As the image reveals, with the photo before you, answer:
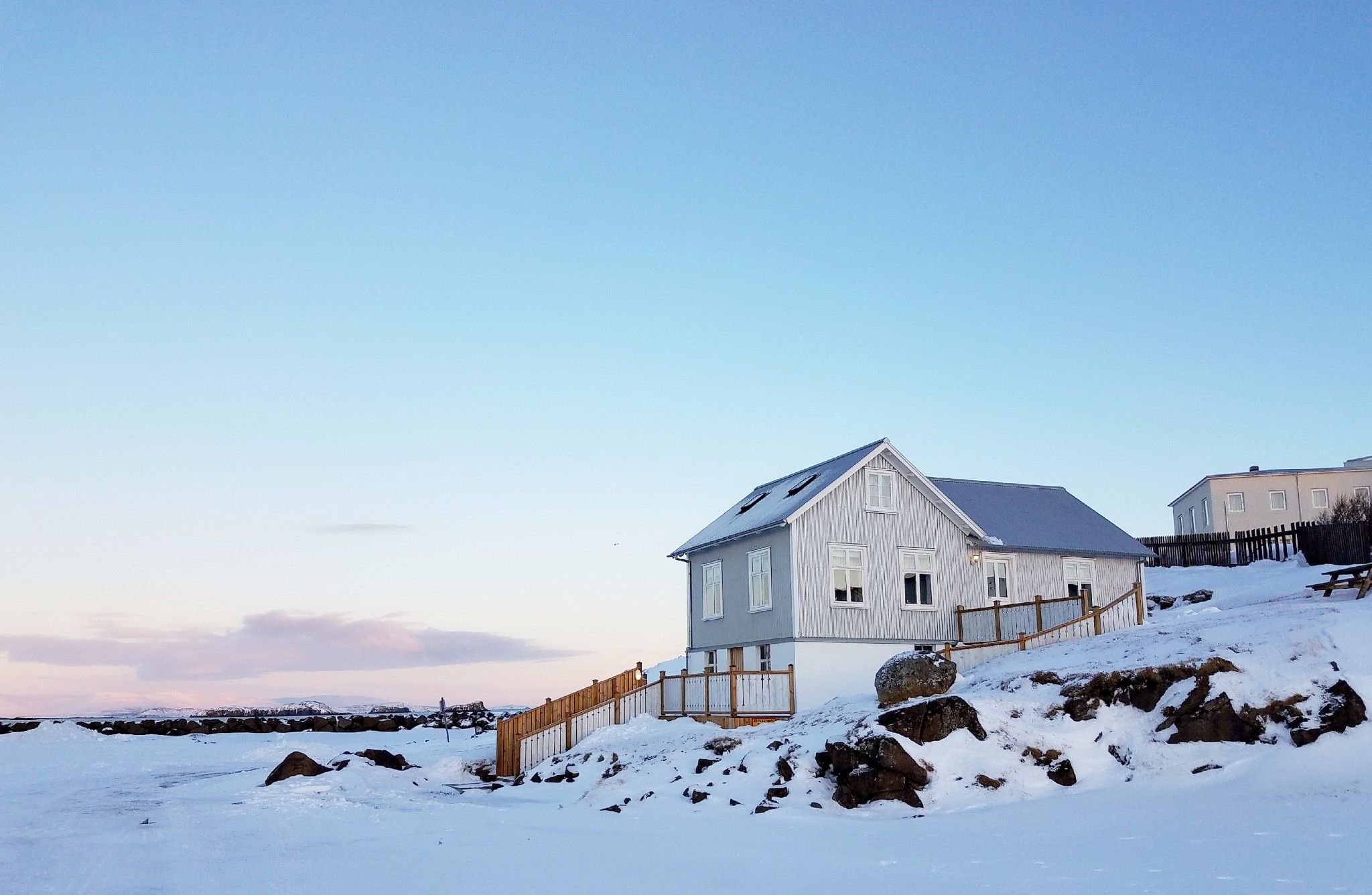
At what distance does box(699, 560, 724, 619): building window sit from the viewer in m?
35.9

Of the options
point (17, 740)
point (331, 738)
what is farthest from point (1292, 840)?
point (17, 740)

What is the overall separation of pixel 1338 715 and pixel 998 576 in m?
19.5

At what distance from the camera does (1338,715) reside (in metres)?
17.1

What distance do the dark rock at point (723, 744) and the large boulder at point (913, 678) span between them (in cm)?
320

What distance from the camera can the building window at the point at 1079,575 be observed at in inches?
1497

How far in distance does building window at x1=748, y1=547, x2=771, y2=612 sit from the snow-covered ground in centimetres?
669

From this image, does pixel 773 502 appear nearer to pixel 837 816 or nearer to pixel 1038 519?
pixel 1038 519

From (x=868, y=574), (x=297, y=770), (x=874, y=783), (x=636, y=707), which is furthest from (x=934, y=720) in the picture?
(x=297, y=770)

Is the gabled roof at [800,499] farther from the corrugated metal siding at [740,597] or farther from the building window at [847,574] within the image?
the building window at [847,574]

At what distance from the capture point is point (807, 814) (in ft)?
57.0

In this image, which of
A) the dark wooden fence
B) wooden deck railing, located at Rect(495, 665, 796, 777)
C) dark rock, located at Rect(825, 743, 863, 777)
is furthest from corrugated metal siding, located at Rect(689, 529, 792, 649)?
the dark wooden fence

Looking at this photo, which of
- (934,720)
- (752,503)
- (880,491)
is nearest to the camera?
(934,720)

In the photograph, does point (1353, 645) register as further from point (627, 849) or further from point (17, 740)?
point (17, 740)

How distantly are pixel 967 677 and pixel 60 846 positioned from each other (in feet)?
60.1
